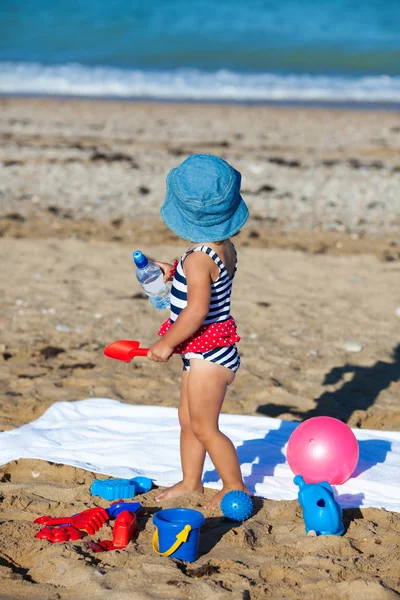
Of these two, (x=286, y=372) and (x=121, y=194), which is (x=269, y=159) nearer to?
(x=121, y=194)

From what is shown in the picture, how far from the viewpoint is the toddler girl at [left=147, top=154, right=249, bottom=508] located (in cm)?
354

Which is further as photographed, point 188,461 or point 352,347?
point 352,347

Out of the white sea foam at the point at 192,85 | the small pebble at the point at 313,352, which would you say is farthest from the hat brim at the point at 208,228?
the white sea foam at the point at 192,85

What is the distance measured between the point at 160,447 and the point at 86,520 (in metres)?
1.16

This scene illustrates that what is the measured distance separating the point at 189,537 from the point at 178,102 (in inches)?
965

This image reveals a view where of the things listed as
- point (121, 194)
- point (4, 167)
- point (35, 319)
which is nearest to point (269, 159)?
point (121, 194)

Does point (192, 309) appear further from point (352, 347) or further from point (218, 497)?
point (352, 347)

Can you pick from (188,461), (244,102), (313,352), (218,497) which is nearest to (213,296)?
(188,461)

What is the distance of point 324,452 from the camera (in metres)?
4.08

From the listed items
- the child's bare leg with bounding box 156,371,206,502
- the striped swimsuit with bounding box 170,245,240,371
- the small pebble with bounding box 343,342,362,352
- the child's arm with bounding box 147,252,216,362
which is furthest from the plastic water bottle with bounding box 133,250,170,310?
the small pebble with bounding box 343,342,362,352

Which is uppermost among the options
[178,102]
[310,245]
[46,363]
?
[178,102]

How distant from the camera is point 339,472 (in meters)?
4.14

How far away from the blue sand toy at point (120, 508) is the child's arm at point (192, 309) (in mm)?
722

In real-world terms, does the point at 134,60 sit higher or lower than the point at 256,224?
higher
